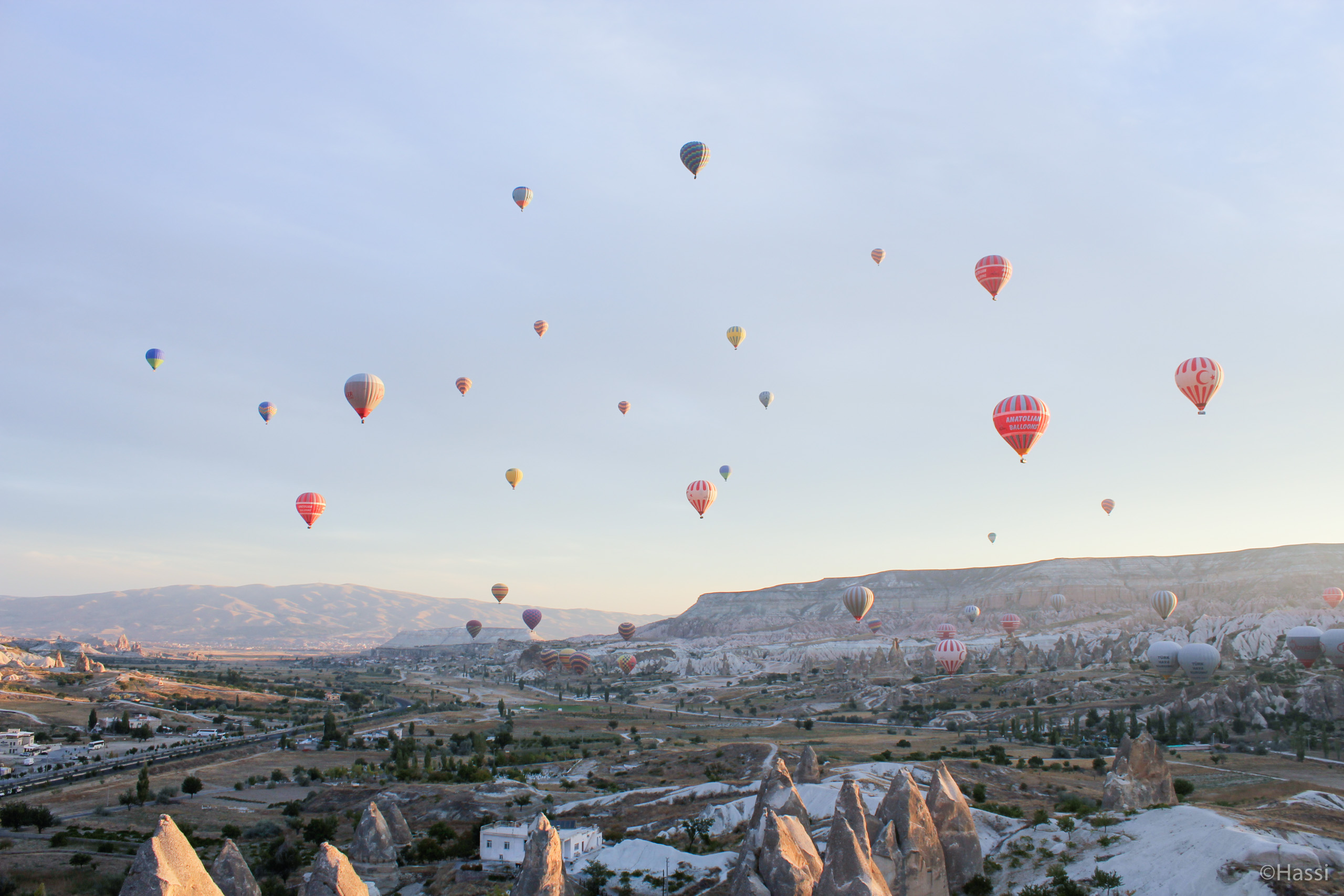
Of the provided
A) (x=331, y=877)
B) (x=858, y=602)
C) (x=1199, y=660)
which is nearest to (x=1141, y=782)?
(x=331, y=877)

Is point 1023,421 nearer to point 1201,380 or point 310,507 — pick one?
point 1201,380

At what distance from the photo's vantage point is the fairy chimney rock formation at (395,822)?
43.2 metres

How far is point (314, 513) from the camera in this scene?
6919cm

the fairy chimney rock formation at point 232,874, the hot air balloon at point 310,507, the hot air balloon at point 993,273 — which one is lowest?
the fairy chimney rock formation at point 232,874

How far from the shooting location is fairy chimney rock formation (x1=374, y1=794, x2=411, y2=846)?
4322cm

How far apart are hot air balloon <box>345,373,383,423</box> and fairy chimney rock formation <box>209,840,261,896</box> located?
1466 inches

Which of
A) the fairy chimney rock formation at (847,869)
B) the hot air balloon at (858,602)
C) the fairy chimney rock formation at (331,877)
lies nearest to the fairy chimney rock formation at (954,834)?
the fairy chimney rock formation at (847,869)

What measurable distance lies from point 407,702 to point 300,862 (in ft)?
316

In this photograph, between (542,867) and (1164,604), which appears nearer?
(542,867)

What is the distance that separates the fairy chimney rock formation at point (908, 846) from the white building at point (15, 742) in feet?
260

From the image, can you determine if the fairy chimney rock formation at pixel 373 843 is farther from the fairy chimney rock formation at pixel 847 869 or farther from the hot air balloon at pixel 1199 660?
the hot air balloon at pixel 1199 660

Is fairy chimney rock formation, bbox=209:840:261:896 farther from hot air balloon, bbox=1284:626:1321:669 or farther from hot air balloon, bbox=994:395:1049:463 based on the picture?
hot air balloon, bbox=1284:626:1321:669

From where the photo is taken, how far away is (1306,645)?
7438 cm

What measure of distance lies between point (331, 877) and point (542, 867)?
7.77 m
